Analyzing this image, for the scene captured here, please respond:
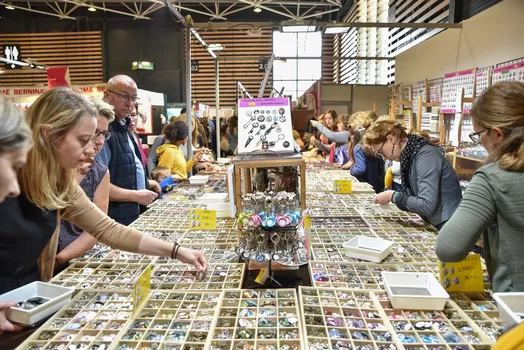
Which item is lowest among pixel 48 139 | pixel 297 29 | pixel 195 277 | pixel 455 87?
pixel 195 277

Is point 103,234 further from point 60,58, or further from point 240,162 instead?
point 60,58

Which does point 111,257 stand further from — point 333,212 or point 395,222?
point 395,222

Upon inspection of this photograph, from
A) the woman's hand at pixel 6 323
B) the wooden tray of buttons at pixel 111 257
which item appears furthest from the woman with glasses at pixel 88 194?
the woman's hand at pixel 6 323

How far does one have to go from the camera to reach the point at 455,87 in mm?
5480

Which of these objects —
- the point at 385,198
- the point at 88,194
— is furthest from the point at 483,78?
the point at 88,194

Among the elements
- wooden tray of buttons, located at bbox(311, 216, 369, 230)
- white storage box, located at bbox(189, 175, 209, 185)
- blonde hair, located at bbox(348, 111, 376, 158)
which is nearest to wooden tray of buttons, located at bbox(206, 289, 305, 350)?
wooden tray of buttons, located at bbox(311, 216, 369, 230)

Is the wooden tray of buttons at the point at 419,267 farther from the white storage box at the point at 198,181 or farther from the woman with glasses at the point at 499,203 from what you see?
the white storage box at the point at 198,181

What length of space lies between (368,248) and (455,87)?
4.42 meters

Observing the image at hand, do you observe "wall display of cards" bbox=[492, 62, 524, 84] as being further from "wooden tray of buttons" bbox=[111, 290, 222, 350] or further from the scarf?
"wooden tray of buttons" bbox=[111, 290, 222, 350]

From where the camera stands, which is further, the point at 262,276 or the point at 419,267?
the point at 419,267

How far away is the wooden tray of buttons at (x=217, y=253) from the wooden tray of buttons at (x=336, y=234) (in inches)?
18.1

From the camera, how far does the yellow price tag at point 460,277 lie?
1.55m

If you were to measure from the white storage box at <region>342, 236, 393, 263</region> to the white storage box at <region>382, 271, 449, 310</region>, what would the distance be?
0.27 meters

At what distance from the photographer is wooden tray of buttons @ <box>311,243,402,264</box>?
74.8 inches
